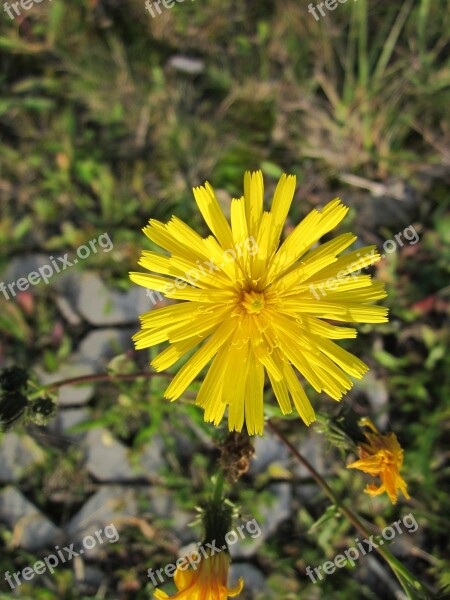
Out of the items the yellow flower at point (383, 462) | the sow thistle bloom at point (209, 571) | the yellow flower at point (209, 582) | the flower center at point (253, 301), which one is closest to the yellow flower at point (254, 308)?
the flower center at point (253, 301)

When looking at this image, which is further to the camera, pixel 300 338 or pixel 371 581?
pixel 371 581

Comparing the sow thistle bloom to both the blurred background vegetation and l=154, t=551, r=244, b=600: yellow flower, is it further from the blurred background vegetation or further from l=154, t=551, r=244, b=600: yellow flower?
the blurred background vegetation

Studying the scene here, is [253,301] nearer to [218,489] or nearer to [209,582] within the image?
[218,489]

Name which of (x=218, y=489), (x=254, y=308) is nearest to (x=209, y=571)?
(x=218, y=489)

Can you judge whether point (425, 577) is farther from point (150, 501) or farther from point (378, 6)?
point (378, 6)

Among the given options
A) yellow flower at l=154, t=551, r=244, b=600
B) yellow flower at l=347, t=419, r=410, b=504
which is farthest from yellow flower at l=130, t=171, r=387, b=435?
yellow flower at l=154, t=551, r=244, b=600

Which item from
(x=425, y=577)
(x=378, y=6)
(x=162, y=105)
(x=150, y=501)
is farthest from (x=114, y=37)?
(x=425, y=577)

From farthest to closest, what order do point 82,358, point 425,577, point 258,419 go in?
point 82,358 → point 425,577 → point 258,419

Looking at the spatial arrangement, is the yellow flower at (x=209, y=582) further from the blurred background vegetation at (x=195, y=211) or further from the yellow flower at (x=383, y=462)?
the blurred background vegetation at (x=195, y=211)
